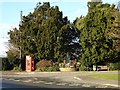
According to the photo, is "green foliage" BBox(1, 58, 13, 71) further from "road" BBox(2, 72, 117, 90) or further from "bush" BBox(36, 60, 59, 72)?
"road" BBox(2, 72, 117, 90)

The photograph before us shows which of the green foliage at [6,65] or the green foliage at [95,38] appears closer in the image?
the green foliage at [95,38]

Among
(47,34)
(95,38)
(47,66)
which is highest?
(47,34)

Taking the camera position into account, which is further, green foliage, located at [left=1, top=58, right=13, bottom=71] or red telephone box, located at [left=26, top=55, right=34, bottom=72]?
green foliage, located at [left=1, top=58, right=13, bottom=71]

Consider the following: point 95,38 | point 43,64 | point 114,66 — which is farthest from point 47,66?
point 114,66

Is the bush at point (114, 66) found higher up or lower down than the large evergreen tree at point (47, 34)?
lower down

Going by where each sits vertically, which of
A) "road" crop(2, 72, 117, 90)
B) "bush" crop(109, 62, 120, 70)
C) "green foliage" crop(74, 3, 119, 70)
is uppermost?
"green foliage" crop(74, 3, 119, 70)

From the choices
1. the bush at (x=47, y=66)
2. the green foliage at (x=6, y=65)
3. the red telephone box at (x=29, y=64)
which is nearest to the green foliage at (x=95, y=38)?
the bush at (x=47, y=66)

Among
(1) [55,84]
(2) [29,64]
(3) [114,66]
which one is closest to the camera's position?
(1) [55,84]

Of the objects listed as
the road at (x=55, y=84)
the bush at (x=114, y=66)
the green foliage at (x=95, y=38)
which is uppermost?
the green foliage at (x=95, y=38)

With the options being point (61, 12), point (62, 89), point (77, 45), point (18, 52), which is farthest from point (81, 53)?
point (62, 89)

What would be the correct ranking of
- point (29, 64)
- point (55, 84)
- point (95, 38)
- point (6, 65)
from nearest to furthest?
point (55, 84) < point (95, 38) < point (29, 64) < point (6, 65)

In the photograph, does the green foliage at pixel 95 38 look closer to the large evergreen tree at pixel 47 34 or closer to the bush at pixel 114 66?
the bush at pixel 114 66

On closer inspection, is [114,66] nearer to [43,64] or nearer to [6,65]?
[43,64]

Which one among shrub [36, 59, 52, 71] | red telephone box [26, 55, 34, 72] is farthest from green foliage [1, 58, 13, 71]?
shrub [36, 59, 52, 71]
